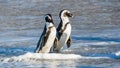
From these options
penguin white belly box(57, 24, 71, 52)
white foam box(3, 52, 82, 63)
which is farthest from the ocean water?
penguin white belly box(57, 24, 71, 52)

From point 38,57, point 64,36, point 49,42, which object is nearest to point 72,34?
point 64,36

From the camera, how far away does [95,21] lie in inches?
795

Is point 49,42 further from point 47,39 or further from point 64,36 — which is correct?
point 64,36

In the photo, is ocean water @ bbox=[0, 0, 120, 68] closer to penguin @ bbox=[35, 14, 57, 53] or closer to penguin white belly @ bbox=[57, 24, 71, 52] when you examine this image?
penguin white belly @ bbox=[57, 24, 71, 52]

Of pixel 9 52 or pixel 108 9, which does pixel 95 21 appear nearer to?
pixel 108 9

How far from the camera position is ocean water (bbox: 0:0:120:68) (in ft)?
41.1

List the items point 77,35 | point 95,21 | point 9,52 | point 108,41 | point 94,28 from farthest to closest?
point 95,21 < point 94,28 < point 77,35 < point 108,41 < point 9,52

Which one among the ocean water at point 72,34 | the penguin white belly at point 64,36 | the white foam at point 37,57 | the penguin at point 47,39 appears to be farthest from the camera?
the penguin white belly at point 64,36

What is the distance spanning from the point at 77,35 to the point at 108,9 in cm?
699

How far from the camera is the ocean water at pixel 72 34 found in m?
12.5

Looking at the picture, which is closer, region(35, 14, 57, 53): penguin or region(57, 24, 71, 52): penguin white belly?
region(35, 14, 57, 53): penguin

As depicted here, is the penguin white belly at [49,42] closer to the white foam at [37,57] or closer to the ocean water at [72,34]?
the ocean water at [72,34]

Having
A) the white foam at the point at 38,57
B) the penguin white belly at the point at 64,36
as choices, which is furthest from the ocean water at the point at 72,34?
the penguin white belly at the point at 64,36

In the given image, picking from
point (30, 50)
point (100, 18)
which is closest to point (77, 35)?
point (30, 50)
